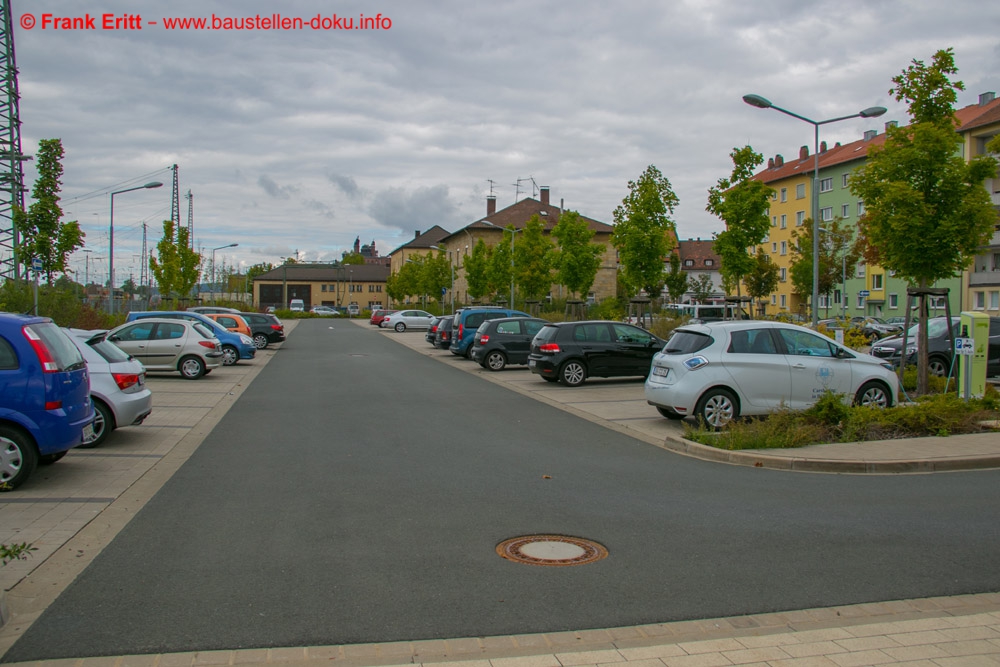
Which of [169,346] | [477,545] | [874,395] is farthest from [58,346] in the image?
[169,346]

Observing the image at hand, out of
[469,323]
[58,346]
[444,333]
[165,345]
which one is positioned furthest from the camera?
[444,333]

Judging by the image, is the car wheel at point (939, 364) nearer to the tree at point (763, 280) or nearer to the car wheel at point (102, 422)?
the car wheel at point (102, 422)

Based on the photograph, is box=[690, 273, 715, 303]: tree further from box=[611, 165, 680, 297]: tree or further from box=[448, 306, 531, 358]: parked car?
box=[448, 306, 531, 358]: parked car

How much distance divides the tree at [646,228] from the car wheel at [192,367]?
17.5 meters

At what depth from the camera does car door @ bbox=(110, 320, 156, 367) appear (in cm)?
2162

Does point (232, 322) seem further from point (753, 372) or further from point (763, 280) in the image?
point (763, 280)

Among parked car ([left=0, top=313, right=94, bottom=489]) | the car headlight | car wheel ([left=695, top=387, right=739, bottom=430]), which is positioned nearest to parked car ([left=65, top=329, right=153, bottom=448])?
parked car ([left=0, top=313, right=94, bottom=489])

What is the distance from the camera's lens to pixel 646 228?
108 ft

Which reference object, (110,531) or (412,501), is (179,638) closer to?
(110,531)

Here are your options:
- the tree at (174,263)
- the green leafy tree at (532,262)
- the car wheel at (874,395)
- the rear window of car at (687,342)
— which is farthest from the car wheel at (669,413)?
the tree at (174,263)

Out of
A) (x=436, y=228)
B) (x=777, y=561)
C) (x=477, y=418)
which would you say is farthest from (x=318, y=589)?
(x=436, y=228)

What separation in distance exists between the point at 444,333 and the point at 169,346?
13.3 meters

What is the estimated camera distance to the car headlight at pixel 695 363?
12.4 metres

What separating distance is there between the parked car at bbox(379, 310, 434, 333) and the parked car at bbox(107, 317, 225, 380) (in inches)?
1404
